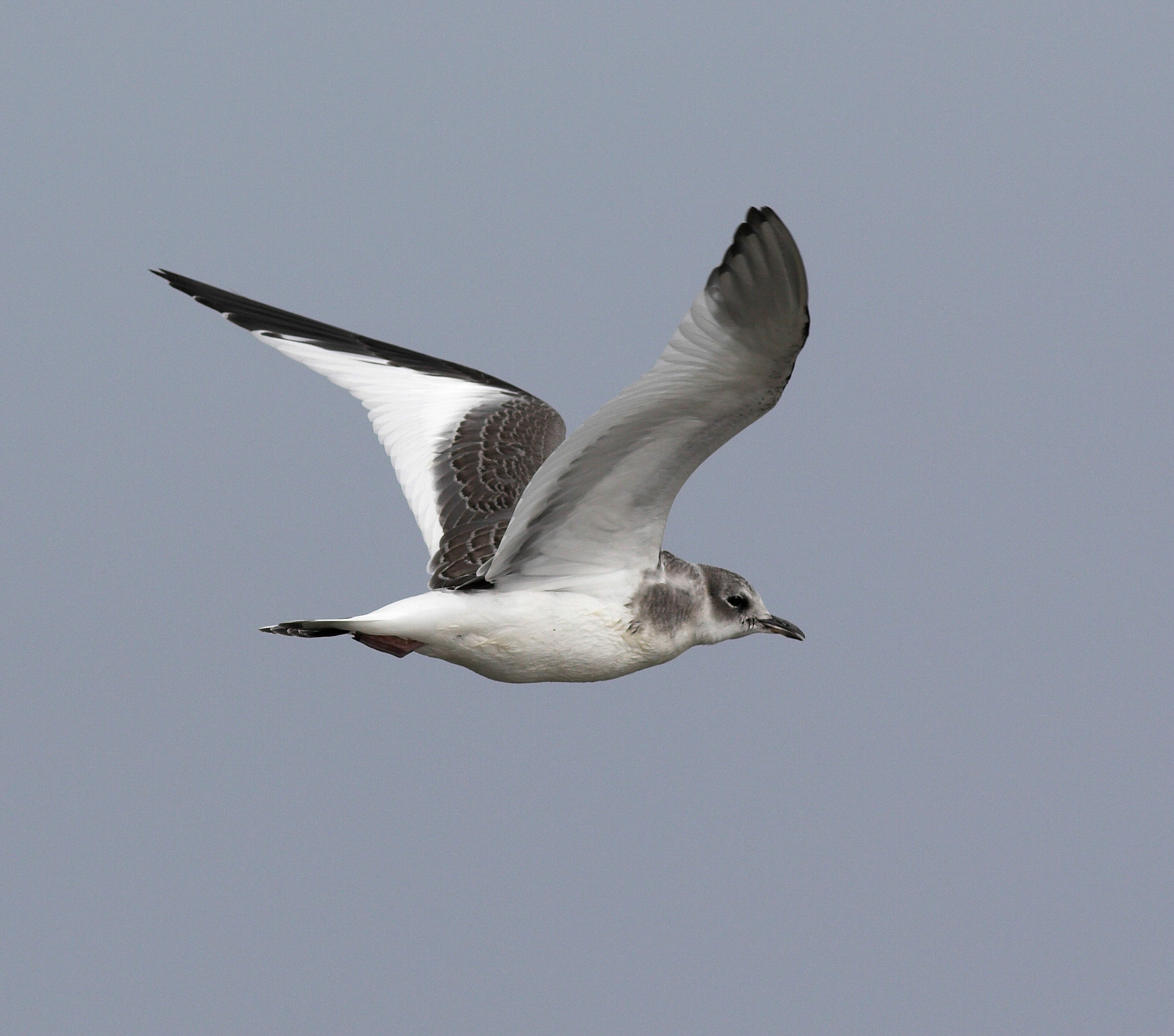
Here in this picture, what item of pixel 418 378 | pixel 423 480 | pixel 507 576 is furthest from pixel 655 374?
pixel 418 378

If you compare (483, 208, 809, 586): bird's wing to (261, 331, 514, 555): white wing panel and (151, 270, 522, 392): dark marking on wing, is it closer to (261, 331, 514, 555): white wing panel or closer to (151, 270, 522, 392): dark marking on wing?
(261, 331, 514, 555): white wing panel

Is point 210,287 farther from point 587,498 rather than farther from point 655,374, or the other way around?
point 655,374

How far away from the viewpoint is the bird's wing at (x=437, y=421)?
7.98 meters

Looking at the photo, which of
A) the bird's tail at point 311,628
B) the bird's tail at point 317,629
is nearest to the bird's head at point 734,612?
the bird's tail at point 317,629

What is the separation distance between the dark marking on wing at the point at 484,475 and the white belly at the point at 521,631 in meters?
0.27

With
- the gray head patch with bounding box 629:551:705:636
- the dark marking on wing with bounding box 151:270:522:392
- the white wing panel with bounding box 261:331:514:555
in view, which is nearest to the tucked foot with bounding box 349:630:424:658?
the gray head patch with bounding box 629:551:705:636

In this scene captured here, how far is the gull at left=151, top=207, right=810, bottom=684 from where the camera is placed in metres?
5.48

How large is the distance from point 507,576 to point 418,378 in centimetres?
260

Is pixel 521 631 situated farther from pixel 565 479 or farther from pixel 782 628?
pixel 782 628

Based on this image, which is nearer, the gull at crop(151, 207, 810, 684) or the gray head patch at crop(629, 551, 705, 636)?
the gull at crop(151, 207, 810, 684)

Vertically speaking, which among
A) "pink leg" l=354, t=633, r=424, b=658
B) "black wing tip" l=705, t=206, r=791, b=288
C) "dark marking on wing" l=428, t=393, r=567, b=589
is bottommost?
"pink leg" l=354, t=633, r=424, b=658

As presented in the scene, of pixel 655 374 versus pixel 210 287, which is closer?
pixel 655 374

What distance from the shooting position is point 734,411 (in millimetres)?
5840

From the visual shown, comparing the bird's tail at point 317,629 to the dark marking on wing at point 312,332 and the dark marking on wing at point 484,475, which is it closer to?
the dark marking on wing at point 484,475
